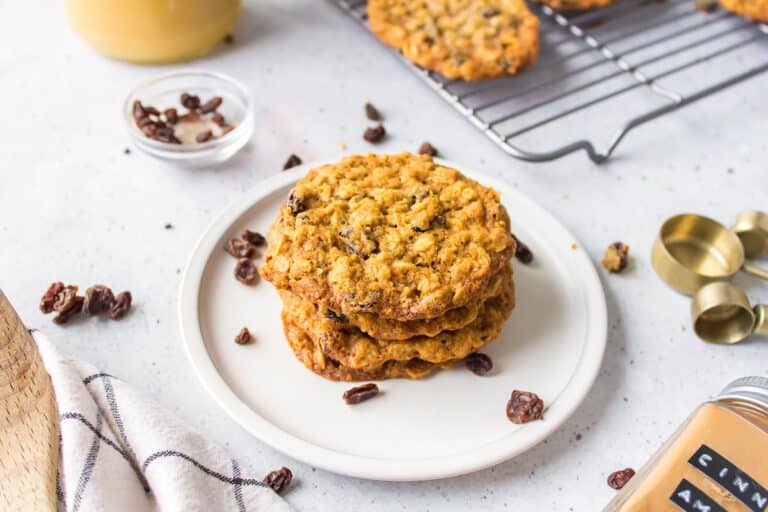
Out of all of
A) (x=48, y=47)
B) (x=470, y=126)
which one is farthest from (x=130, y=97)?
(x=470, y=126)

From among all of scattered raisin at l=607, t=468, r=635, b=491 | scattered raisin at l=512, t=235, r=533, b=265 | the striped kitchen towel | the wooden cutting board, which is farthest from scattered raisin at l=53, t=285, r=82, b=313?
scattered raisin at l=607, t=468, r=635, b=491

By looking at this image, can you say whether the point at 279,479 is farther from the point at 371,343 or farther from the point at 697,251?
the point at 697,251

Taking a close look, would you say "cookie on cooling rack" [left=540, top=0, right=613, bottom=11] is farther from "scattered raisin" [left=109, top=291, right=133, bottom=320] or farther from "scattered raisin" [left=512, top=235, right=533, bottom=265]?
"scattered raisin" [left=109, top=291, right=133, bottom=320]

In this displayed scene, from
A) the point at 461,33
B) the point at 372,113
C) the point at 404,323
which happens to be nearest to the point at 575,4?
the point at 461,33

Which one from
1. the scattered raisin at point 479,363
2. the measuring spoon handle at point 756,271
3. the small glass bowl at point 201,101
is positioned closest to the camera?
the scattered raisin at point 479,363

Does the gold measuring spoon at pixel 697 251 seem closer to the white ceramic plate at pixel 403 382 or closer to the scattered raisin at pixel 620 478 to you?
the white ceramic plate at pixel 403 382

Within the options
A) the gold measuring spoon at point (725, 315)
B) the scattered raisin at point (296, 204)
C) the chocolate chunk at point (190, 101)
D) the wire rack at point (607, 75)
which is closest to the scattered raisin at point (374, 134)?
the wire rack at point (607, 75)

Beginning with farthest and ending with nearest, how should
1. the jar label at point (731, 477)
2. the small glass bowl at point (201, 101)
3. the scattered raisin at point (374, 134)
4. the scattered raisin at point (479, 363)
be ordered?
1. the scattered raisin at point (374, 134)
2. the small glass bowl at point (201, 101)
3. the scattered raisin at point (479, 363)
4. the jar label at point (731, 477)
